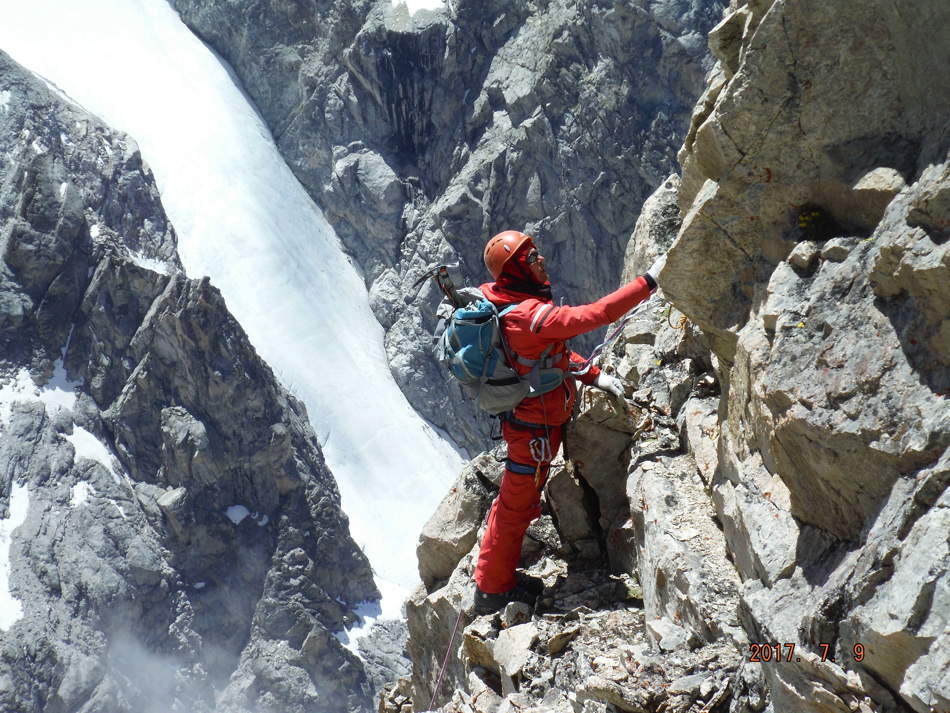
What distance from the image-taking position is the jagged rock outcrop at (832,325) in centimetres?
296

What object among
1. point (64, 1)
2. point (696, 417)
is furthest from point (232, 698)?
point (64, 1)

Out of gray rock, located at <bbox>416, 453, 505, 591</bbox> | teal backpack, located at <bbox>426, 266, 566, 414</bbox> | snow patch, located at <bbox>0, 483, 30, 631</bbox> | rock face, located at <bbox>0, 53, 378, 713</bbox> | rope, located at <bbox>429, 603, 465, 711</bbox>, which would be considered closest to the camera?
teal backpack, located at <bbox>426, 266, 566, 414</bbox>

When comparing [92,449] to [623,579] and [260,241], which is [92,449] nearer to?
[260,241]

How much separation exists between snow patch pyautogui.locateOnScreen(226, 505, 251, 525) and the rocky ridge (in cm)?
3037

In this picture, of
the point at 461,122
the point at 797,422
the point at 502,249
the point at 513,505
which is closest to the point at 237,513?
the point at 461,122

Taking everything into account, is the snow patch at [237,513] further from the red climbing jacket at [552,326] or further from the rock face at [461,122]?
the red climbing jacket at [552,326]

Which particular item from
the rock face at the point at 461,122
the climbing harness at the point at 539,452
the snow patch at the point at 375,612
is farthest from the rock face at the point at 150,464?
the climbing harness at the point at 539,452

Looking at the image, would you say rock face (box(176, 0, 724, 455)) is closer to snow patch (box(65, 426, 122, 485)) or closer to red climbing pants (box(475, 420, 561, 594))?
snow patch (box(65, 426, 122, 485))

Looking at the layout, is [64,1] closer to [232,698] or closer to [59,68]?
[59,68]

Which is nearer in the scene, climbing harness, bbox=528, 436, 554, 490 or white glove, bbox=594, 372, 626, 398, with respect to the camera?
climbing harness, bbox=528, 436, 554, 490

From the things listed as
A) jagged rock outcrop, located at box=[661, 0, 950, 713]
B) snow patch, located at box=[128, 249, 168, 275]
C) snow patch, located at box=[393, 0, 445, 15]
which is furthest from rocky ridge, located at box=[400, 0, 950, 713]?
snow patch, located at box=[393, 0, 445, 15]

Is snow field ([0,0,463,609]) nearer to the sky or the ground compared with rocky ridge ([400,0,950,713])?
nearer to the ground

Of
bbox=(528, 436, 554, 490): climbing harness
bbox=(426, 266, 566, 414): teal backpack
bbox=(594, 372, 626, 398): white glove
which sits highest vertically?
bbox=(594, 372, 626, 398): white glove

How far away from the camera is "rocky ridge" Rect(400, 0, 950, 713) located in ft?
9.89
